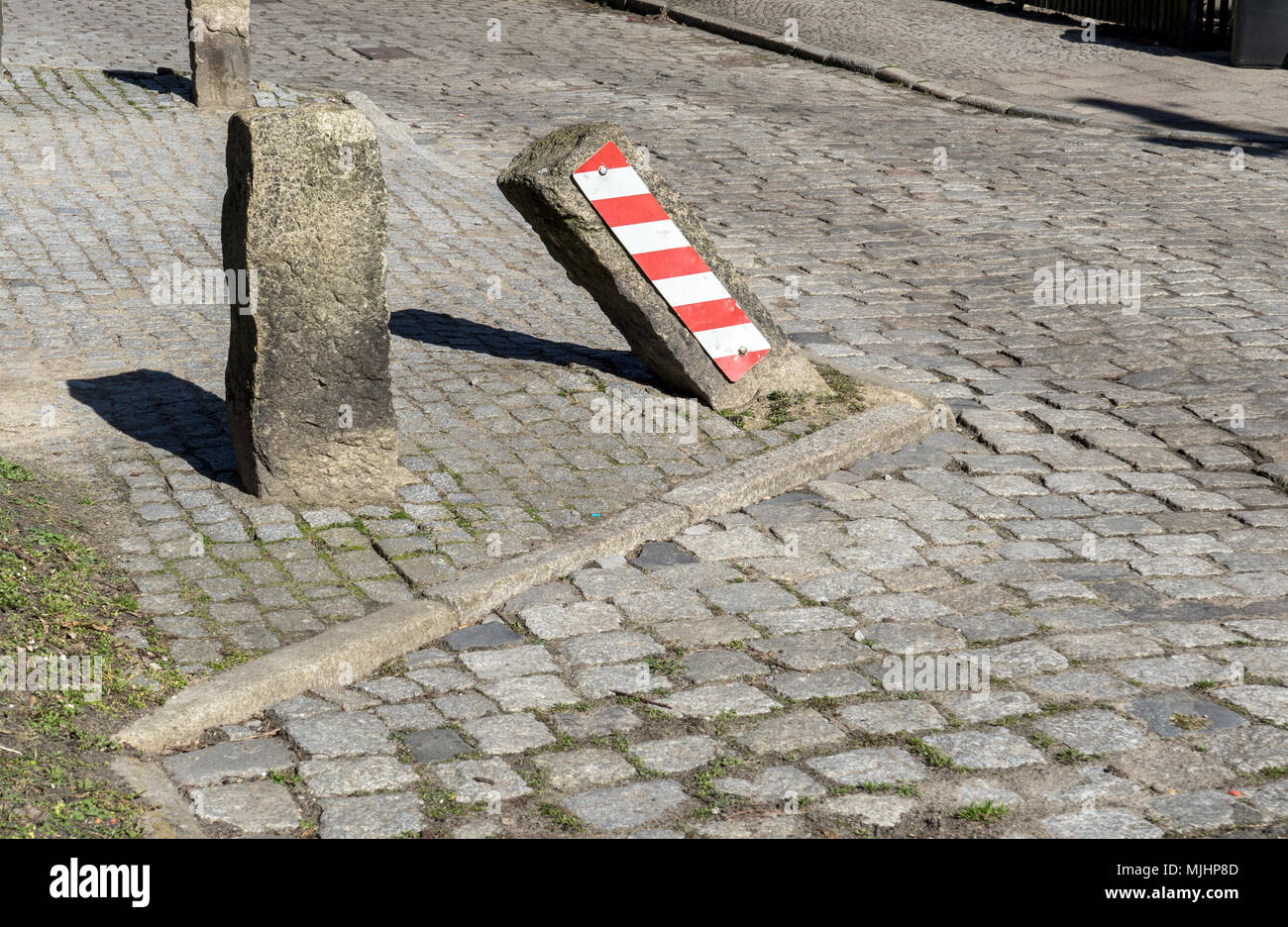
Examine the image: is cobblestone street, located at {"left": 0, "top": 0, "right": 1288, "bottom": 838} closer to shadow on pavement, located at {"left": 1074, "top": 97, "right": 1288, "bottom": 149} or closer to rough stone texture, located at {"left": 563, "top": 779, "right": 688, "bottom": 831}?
rough stone texture, located at {"left": 563, "top": 779, "right": 688, "bottom": 831}

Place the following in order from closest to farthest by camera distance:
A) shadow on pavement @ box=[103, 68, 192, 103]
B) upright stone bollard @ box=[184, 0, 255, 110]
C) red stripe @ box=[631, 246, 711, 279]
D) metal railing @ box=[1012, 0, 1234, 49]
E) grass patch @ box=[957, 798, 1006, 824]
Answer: grass patch @ box=[957, 798, 1006, 824] < red stripe @ box=[631, 246, 711, 279] < upright stone bollard @ box=[184, 0, 255, 110] < shadow on pavement @ box=[103, 68, 192, 103] < metal railing @ box=[1012, 0, 1234, 49]

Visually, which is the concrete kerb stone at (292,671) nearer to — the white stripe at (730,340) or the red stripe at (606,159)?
the white stripe at (730,340)

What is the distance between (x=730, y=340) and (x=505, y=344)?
140 cm

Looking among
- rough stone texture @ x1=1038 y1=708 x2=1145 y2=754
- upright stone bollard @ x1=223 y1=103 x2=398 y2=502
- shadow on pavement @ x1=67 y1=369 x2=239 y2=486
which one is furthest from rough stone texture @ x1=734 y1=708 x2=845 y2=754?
shadow on pavement @ x1=67 y1=369 x2=239 y2=486

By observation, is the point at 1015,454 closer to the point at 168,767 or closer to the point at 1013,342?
the point at 1013,342

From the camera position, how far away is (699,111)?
1373 centimetres

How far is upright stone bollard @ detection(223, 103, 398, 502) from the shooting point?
5.25 meters

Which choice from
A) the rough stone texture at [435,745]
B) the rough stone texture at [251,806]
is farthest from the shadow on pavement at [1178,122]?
the rough stone texture at [251,806]

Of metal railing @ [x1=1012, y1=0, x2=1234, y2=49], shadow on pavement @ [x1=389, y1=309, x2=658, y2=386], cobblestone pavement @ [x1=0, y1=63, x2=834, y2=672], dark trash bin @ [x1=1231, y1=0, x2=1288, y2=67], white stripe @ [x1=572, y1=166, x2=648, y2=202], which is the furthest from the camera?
metal railing @ [x1=1012, y1=0, x2=1234, y2=49]

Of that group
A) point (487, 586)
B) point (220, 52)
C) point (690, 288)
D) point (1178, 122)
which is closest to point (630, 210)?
point (690, 288)

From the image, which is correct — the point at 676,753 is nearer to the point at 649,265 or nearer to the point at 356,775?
the point at 356,775

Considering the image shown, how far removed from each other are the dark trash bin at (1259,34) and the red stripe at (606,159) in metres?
10.9

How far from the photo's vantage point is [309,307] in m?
5.41

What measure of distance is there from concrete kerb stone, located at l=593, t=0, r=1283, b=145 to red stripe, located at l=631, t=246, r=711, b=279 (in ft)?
25.6
